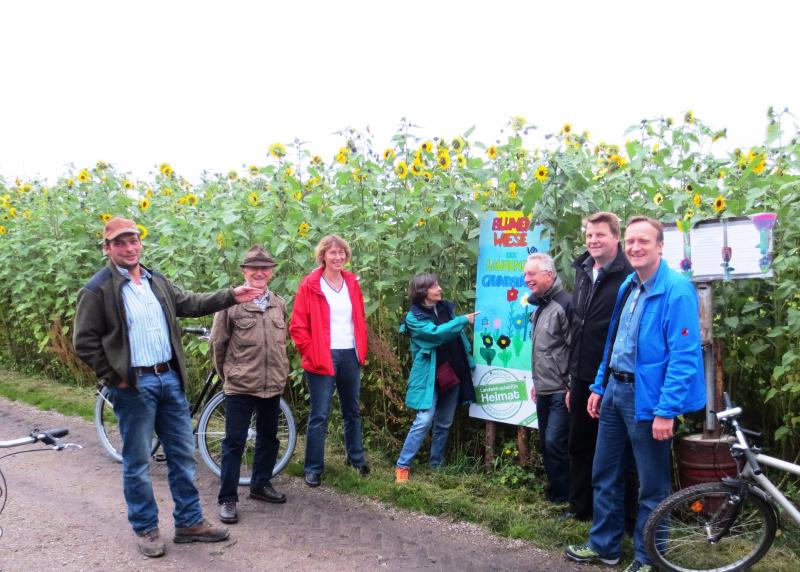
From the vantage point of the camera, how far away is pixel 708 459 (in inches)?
161

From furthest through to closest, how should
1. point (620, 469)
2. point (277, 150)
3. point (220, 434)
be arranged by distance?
point (277, 150) < point (220, 434) < point (620, 469)

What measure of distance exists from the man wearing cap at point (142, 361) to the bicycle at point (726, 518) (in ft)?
8.59

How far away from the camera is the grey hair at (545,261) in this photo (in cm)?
468

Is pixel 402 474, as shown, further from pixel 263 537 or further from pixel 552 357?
pixel 552 357

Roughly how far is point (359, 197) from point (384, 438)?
2.05 m

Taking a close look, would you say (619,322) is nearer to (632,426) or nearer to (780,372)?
(632,426)

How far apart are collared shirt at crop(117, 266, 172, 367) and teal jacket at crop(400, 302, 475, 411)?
1826mm

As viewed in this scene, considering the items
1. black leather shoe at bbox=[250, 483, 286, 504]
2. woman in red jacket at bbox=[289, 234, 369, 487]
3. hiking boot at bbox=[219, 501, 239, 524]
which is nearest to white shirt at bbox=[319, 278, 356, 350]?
woman in red jacket at bbox=[289, 234, 369, 487]

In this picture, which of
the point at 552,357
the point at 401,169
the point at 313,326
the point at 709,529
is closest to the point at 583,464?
the point at 552,357

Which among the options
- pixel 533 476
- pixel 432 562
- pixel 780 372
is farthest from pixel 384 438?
pixel 780 372

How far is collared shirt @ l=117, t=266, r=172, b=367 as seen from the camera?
4105 millimetres

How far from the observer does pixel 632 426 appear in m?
3.65

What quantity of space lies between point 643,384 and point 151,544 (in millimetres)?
2977

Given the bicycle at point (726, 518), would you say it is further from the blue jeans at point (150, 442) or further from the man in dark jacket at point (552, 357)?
the blue jeans at point (150, 442)
